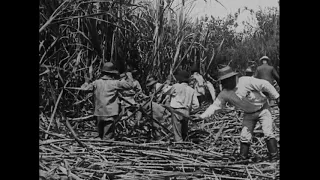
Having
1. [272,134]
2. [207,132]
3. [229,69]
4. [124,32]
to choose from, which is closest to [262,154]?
[272,134]

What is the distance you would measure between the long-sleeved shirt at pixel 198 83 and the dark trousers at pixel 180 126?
0.84ft

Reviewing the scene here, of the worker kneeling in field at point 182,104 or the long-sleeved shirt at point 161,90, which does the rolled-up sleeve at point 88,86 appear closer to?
the long-sleeved shirt at point 161,90

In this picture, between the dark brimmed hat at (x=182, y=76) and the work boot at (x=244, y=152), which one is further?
the dark brimmed hat at (x=182, y=76)

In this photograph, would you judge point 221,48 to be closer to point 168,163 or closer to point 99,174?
point 168,163

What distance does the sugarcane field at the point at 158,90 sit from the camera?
5012 mm

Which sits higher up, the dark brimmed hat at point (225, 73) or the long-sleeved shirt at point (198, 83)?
the dark brimmed hat at point (225, 73)

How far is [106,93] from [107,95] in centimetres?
3

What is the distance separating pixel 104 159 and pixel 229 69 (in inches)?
63.7

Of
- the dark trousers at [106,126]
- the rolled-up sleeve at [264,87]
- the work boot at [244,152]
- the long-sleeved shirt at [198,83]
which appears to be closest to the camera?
the rolled-up sleeve at [264,87]

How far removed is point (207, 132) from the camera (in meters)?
5.21

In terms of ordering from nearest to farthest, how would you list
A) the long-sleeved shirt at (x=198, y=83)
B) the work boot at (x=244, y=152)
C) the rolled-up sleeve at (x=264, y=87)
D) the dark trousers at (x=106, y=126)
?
the rolled-up sleeve at (x=264, y=87) < the work boot at (x=244, y=152) < the long-sleeved shirt at (x=198, y=83) < the dark trousers at (x=106, y=126)

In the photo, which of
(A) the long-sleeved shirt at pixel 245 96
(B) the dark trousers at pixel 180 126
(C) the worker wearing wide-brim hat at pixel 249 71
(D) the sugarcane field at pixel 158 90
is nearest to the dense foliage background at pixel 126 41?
(D) the sugarcane field at pixel 158 90

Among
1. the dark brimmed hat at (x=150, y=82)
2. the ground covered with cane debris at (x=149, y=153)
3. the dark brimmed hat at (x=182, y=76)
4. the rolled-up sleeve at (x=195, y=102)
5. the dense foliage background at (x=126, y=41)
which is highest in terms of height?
the dense foliage background at (x=126, y=41)

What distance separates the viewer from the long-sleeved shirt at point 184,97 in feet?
17.2
